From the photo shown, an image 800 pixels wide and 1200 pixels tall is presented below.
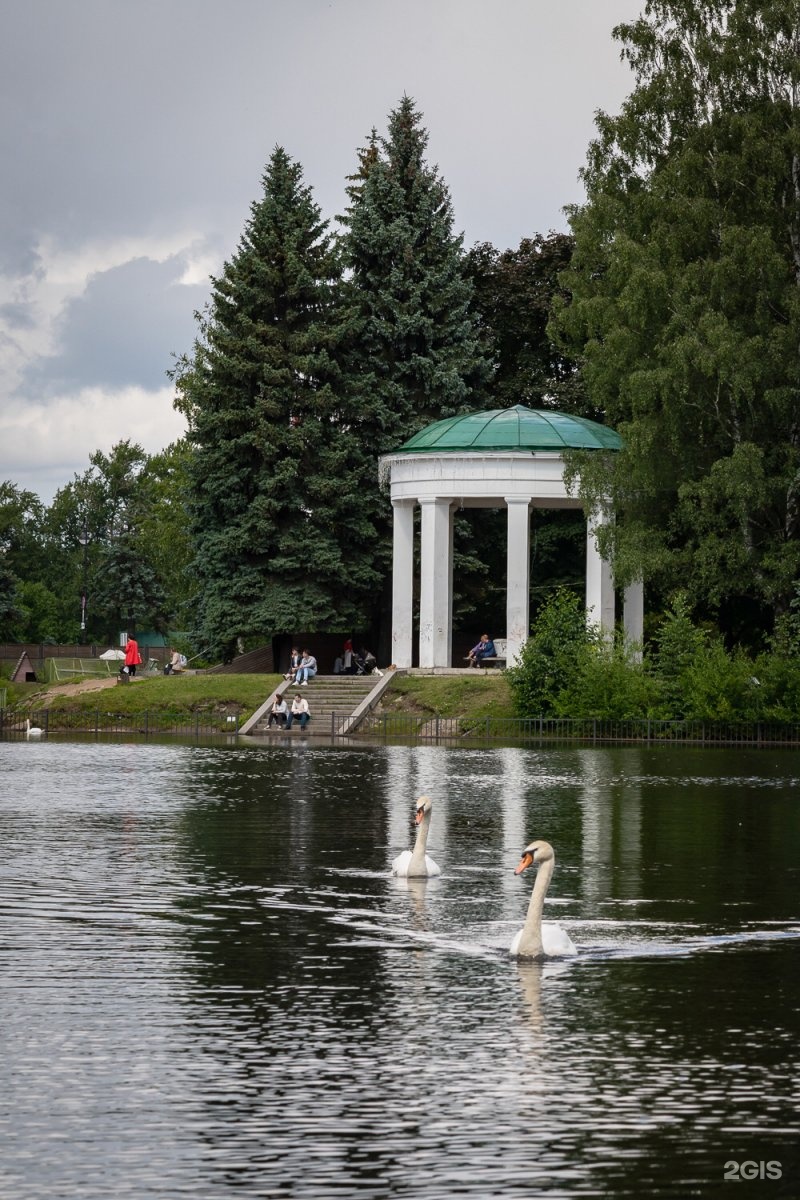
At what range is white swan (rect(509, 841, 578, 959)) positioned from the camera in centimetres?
1420

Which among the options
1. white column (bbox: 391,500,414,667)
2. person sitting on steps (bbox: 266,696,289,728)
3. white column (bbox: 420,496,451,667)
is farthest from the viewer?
white column (bbox: 391,500,414,667)

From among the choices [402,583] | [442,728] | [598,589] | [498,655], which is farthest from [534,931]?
[402,583]

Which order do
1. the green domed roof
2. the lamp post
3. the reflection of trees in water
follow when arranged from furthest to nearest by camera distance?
the lamp post
the green domed roof
the reflection of trees in water

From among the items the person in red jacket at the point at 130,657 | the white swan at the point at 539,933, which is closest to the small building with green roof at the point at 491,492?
the person in red jacket at the point at 130,657

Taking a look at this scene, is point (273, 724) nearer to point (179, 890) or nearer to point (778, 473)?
point (778, 473)

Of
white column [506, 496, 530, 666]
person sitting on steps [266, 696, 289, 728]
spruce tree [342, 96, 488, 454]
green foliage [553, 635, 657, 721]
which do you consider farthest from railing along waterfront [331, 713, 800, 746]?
spruce tree [342, 96, 488, 454]

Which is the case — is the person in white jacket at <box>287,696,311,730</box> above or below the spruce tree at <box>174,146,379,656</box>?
below

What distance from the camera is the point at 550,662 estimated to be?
55.0 meters

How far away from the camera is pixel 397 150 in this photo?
242 feet

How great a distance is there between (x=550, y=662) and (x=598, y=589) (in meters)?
7.46

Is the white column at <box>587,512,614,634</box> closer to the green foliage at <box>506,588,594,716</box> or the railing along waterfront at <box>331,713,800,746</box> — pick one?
the green foliage at <box>506,588,594,716</box>

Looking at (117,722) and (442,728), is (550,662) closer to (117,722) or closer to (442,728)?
(442,728)

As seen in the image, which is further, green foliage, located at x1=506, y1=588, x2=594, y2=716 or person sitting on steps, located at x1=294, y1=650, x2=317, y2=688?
person sitting on steps, located at x1=294, y1=650, x2=317, y2=688

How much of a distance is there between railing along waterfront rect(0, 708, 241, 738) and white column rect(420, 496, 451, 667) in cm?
715
